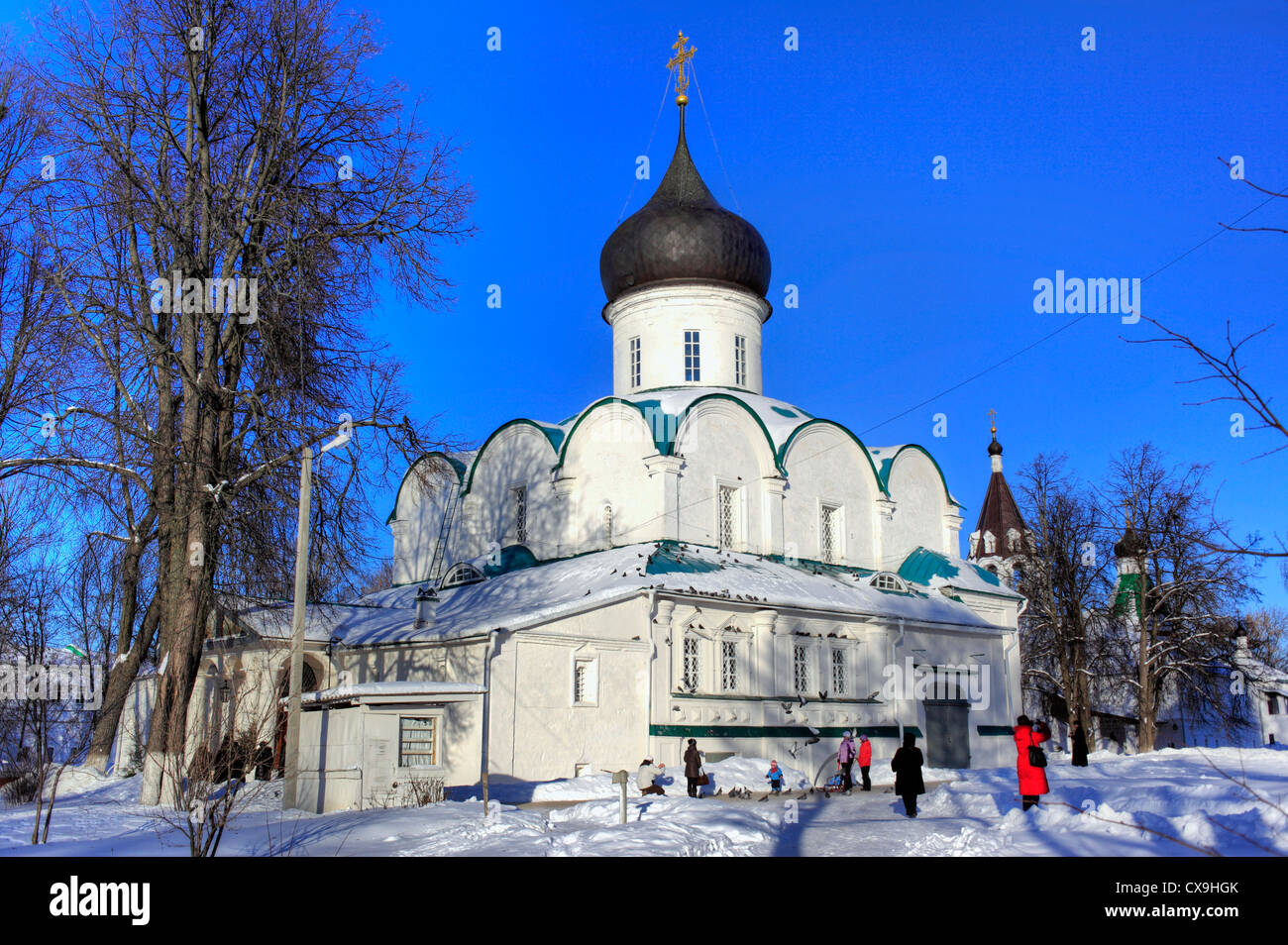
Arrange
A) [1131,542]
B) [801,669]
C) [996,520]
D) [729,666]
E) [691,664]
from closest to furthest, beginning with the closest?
[1131,542]
[691,664]
[729,666]
[801,669]
[996,520]

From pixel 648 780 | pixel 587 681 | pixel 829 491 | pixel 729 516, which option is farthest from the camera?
pixel 829 491

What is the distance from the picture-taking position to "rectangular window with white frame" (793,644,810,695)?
66.5 ft

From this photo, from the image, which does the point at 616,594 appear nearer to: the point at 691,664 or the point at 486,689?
the point at 691,664

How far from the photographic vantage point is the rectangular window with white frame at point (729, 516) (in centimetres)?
2202

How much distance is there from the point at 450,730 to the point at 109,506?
17.8 feet

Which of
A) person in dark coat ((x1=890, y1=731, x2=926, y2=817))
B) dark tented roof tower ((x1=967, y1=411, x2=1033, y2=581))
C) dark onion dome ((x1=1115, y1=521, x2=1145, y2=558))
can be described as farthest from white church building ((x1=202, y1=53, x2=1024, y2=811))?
dark tented roof tower ((x1=967, y1=411, x2=1033, y2=581))

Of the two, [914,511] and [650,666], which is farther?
[914,511]

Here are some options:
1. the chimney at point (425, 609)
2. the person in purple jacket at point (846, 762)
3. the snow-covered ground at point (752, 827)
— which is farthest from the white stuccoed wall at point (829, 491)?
the snow-covered ground at point (752, 827)

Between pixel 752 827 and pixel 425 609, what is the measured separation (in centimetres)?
1146

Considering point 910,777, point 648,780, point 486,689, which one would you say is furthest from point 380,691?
point 910,777

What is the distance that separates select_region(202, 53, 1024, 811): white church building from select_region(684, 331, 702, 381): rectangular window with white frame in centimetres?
5

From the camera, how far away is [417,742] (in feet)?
45.4

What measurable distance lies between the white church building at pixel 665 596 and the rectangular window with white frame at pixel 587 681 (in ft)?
0.12

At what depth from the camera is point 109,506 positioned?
46.3 ft
